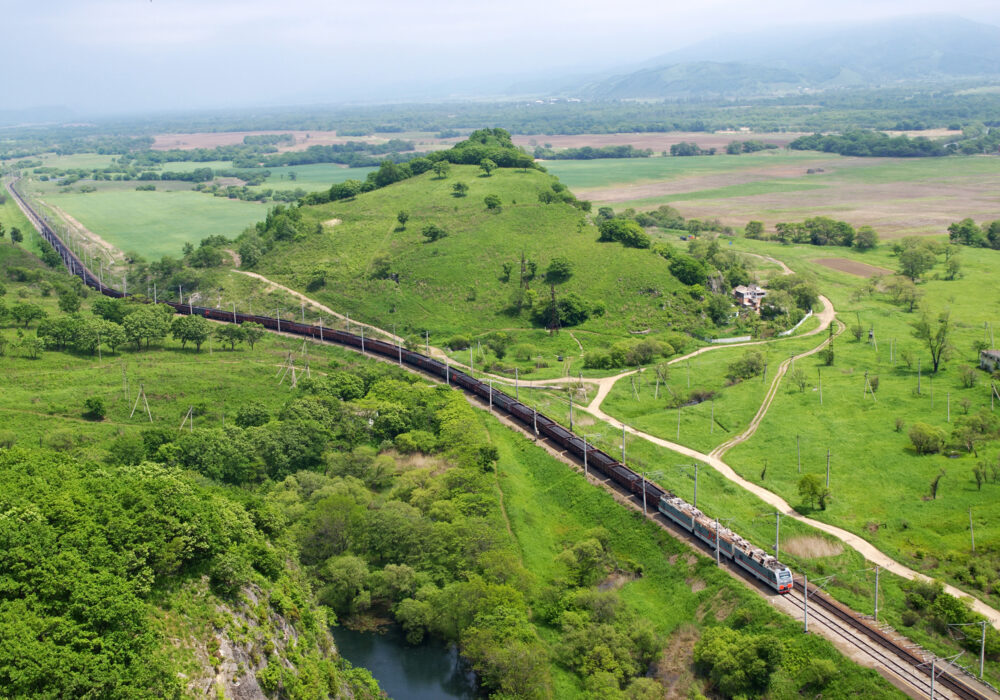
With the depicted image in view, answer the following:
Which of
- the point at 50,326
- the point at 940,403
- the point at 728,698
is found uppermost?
the point at 50,326

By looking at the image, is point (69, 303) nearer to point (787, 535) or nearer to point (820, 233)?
point (787, 535)

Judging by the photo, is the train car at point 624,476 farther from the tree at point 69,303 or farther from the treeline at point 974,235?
the treeline at point 974,235

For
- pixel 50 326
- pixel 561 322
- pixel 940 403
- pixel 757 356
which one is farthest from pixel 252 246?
pixel 940 403

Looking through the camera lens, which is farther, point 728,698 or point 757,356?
point 757,356

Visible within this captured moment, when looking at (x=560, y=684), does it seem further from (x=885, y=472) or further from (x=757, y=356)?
(x=757, y=356)

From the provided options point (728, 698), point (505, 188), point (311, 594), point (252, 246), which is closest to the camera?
point (728, 698)

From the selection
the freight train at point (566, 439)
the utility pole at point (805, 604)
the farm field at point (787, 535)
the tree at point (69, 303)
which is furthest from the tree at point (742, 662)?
the tree at point (69, 303)

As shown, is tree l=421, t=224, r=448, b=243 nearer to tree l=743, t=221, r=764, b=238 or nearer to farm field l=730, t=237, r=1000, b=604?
farm field l=730, t=237, r=1000, b=604
